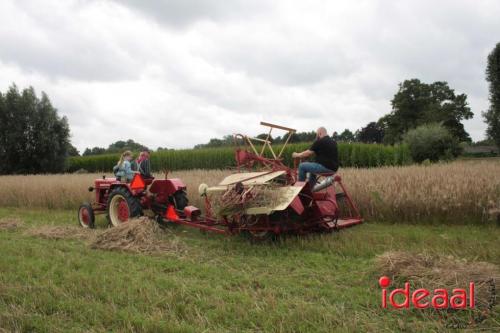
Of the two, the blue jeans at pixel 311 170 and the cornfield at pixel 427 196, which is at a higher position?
the blue jeans at pixel 311 170

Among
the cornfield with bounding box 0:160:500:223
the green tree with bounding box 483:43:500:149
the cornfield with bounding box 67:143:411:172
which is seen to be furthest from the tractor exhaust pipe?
the green tree with bounding box 483:43:500:149

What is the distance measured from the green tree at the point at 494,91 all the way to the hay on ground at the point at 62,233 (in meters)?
27.2

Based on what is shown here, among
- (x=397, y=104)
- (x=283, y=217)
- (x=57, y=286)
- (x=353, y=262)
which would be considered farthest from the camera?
(x=397, y=104)

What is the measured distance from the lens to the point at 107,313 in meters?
3.55

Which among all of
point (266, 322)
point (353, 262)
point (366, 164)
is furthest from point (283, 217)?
point (366, 164)

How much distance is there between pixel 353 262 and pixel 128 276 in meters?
2.80

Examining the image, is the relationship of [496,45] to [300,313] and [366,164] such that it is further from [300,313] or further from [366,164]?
[300,313]

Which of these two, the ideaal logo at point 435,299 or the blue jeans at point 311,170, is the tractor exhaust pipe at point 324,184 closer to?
the blue jeans at point 311,170

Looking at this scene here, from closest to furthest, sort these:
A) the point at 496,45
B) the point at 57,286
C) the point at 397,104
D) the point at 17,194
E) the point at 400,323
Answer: the point at 400,323 → the point at 57,286 → the point at 17,194 → the point at 496,45 → the point at 397,104

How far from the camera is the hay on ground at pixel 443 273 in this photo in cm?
365

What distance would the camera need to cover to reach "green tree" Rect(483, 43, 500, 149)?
26.7 m

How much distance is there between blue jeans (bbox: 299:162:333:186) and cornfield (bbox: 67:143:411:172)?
1152 cm

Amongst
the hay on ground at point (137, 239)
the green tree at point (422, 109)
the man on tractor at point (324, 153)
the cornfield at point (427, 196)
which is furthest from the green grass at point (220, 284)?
the green tree at point (422, 109)

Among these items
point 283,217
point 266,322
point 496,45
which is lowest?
point 266,322
